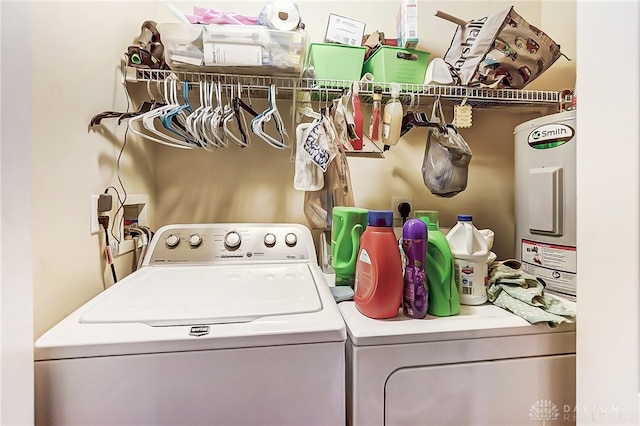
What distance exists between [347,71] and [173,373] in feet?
3.73

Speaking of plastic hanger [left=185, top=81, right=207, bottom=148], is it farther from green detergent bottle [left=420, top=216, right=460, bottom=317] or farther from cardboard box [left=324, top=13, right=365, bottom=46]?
green detergent bottle [left=420, top=216, right=460, bottom=317]

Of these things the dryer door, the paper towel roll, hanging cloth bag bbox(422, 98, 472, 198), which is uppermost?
the paper towel roll

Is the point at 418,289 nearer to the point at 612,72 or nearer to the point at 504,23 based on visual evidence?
the point at 612,72

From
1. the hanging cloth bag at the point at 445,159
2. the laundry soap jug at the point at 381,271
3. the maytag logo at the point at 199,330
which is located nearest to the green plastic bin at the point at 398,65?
the hanging cloth bag at the point at 445,159

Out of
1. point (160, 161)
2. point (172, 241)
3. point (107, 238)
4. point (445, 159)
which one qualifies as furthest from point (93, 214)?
point (445, 159)

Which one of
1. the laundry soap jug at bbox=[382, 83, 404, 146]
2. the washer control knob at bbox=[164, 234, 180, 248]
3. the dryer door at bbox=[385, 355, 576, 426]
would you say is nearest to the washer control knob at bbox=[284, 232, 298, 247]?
the washer control knob at bbox=[164, 234, 180, 248]

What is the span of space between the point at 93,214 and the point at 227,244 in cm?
43

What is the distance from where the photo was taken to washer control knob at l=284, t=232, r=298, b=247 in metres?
1.19

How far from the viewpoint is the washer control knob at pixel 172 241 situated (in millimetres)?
1142

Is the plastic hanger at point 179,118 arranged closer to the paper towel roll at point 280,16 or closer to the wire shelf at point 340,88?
the wire shelf at point 340,88

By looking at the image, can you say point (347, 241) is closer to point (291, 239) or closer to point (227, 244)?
point (291, 239)

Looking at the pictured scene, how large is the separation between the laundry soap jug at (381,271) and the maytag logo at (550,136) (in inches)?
26.8

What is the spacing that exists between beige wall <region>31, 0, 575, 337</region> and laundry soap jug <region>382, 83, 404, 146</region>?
0.31 metres

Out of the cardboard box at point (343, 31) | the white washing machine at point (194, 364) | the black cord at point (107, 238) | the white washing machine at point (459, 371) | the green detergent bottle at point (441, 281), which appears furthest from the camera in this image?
the cardboard box at point (343, 31)
